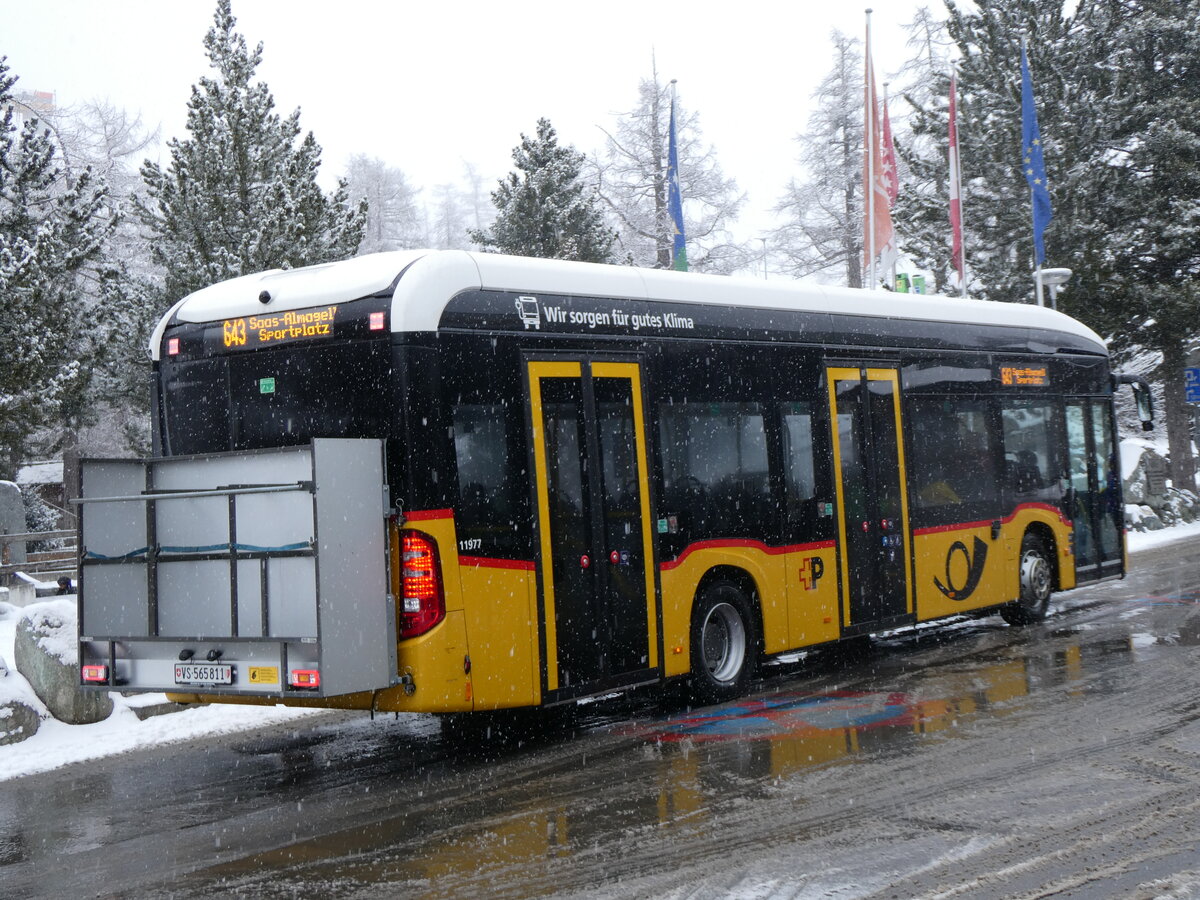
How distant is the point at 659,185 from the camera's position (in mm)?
42781

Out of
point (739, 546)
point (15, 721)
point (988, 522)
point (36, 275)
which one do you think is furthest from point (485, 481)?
point (36, 275)

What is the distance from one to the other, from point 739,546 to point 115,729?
519cm

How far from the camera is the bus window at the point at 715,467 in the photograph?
9.59 meters

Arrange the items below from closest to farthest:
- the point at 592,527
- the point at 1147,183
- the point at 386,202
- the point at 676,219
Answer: the point at 592,527, the point at 676,219, the point at 1147,183, the point at 386,202

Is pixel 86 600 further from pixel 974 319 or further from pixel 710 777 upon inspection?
pixel 974 319

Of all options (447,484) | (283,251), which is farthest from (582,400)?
(283,251)

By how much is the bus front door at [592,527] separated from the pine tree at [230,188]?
1278 centimetres

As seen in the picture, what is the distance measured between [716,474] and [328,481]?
3587 mm

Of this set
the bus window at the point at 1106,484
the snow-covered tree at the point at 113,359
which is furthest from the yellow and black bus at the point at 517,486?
the snow-covered tree at the point at 113,359

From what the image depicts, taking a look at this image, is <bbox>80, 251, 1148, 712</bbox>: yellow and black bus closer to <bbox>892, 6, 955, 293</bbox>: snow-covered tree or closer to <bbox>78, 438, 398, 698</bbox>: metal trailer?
<bbox>78, 438, 398, 698</bbox>: metal trailer

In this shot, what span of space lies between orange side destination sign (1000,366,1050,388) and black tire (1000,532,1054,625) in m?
1.65

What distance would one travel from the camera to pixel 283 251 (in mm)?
20547

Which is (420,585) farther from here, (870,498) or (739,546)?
(870,498)

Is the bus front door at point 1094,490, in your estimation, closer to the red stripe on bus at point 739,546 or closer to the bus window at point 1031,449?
the bus window at point 1031,449
